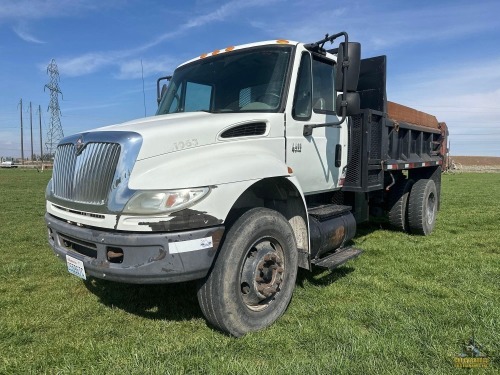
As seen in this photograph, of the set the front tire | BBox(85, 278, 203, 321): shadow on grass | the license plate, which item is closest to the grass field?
BBox(85, 278, 203, 321): shadow on grass

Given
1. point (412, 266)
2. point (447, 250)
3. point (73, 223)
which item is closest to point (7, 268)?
point (73, 223)

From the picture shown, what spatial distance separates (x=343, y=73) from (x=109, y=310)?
3319 mm

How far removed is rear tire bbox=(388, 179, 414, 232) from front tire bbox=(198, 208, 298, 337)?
4213 millimetres

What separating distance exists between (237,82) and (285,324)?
2.48 meters

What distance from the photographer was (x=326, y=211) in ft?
15.2

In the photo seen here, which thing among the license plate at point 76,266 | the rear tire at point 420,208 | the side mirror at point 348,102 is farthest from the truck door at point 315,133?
the rear tire at point 420,208

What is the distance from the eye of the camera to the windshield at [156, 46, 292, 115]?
4.02 metres

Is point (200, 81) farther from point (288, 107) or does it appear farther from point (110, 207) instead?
point (110, 207)

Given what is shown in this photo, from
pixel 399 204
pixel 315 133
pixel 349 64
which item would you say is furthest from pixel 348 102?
pixel 399 204

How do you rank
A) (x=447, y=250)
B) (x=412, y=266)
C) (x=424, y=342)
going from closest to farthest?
(x=424, y=342)
(x=412, y=266)
(x=447, y=250)

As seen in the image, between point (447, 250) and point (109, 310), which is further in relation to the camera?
point (447, 250)

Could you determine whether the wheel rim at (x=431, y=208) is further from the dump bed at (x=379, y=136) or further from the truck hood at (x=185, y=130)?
the truck hood at (x=185, y=130)

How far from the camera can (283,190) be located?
391cm

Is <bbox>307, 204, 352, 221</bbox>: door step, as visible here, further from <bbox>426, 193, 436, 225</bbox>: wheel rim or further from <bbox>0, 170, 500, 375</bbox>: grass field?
<bbox>426, 193, 436, 225</bbox>: wheel rim
